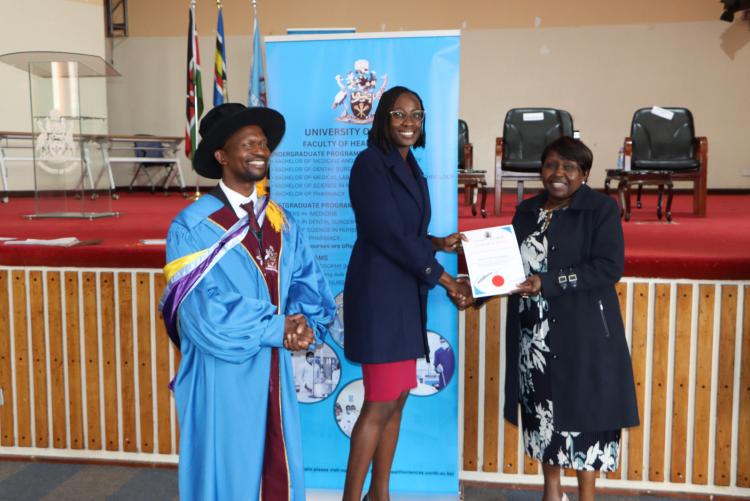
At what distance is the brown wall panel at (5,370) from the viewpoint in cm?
321

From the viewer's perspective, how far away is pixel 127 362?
3182 millimetres

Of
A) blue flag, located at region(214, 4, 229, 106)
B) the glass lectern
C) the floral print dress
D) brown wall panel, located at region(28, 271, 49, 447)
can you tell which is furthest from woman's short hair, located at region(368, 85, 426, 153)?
blue flag, located at region(214, 4, 229, 106)

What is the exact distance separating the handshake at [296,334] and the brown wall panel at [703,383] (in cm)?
178

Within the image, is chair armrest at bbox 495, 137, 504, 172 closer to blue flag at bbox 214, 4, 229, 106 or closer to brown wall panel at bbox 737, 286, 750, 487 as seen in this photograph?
blue flag at bbox 214, 4, 229, 106

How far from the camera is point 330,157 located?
2.63m

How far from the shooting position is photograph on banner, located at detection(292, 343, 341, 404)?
2.80 meters

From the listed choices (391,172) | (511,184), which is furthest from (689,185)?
(391,172)

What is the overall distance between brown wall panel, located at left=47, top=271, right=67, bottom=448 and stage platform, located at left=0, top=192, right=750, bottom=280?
131 mm

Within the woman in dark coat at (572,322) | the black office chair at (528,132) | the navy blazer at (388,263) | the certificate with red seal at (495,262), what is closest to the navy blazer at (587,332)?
the woman in dark coat at (572,322)

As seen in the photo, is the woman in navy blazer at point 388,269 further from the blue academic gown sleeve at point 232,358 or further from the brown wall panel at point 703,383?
the brown wall panel at point 703,383

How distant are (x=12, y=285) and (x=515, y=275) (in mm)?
2316

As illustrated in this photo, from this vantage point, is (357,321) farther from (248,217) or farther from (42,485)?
(42,485)

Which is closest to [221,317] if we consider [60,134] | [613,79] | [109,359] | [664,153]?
[109,359]

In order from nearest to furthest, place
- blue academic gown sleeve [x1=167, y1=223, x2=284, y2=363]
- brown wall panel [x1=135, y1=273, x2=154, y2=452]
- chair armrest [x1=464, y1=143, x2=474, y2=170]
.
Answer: blue academic gown sleeve [x1=167, y1=223, x2=284, y2=363] < brown wall panel [x1=135, y1=273, x2=154, y2=452] < chair armrest [x1=464, y1=143, x2=474, y2=170]
